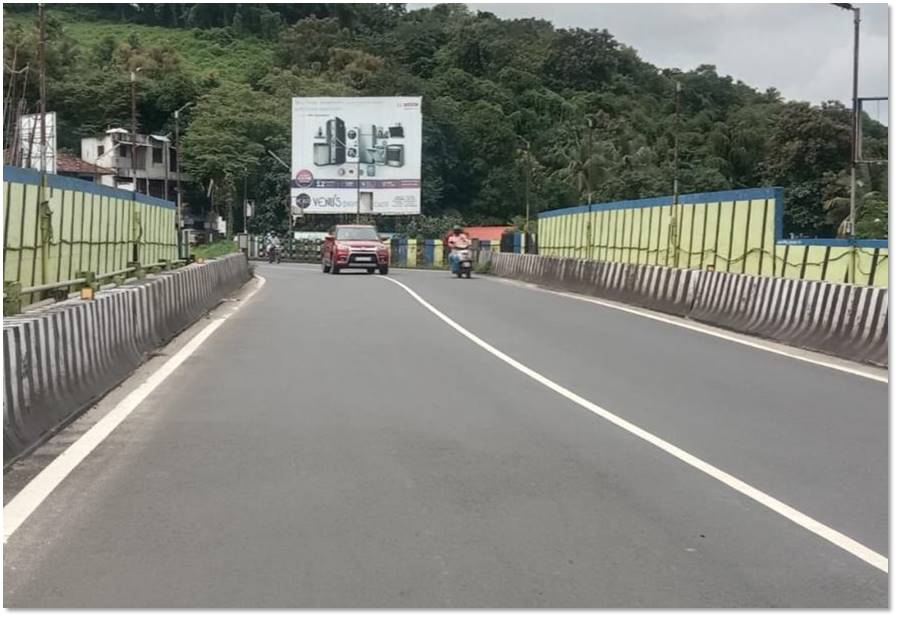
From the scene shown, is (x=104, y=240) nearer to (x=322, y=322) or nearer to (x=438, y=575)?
(x=322, y=322)

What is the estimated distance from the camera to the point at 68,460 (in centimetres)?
764

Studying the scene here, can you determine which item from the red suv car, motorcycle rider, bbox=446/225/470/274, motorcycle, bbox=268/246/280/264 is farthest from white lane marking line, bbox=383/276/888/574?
motorcycle, bbox=268/246/280/264

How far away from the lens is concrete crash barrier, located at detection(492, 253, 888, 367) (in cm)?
1405

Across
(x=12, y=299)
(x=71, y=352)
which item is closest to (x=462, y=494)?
(x=71, y=352)

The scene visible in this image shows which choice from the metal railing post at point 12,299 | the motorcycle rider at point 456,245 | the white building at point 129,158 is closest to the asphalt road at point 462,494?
the metal railing post at point 12,299

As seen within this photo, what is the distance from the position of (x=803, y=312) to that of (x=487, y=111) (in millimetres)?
79375

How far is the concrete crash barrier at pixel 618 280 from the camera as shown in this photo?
21594 millimetres

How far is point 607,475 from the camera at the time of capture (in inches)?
291

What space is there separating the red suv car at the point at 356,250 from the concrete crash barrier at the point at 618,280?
591cm

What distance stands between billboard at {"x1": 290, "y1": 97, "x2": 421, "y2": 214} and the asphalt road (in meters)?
52.9

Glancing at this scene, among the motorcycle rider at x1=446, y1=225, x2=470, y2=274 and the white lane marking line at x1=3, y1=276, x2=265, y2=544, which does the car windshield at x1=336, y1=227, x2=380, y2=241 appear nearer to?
the motorcycle rider at x1=446, y1=225, x2=470, y2=274

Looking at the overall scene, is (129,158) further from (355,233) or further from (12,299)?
(12,299)

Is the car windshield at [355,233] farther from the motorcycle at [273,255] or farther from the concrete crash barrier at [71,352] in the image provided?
the concrete crash barrier at [71,352]

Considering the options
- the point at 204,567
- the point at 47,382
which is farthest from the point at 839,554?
the point at 47,382
